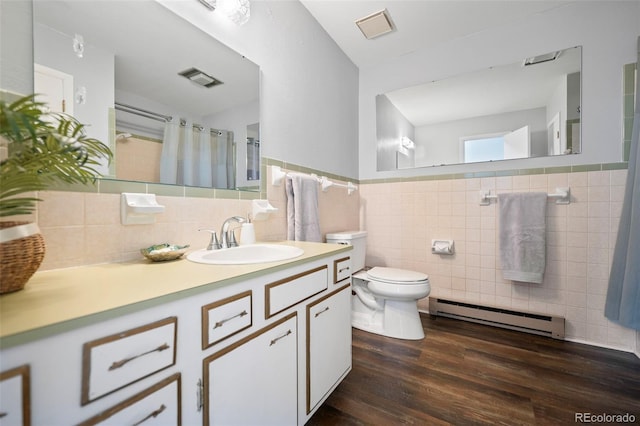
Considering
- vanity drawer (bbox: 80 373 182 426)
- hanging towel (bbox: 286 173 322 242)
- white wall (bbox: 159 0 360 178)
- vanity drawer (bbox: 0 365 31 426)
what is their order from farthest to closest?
hanging towel (bbox: 286 173 322 242) → white wall (bbox: 159 0 360 178) → vanity drawer (bbox: 80 373 182 426) → vanity drawer (bbox: 0 365 31 426)

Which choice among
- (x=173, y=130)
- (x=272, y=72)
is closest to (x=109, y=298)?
(x=173, y=130)

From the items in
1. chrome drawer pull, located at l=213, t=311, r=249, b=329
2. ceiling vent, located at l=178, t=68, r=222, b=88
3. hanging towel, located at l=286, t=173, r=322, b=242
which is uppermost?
ceiling vent, located at l=178, t=68, r=222, b=88

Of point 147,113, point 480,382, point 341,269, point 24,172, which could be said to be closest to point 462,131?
point 341,269

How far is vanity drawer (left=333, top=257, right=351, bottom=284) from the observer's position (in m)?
1.31

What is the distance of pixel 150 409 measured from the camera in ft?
1.95

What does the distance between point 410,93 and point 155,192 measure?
7.59ft

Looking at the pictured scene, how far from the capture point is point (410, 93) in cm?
249

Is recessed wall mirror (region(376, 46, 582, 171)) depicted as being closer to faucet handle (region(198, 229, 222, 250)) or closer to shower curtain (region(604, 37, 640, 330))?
shower curtain (region(604, 37, 640, 330))

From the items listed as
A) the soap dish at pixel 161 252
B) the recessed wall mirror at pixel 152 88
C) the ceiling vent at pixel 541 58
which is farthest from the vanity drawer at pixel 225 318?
the ceiling vent at pixel 541 58

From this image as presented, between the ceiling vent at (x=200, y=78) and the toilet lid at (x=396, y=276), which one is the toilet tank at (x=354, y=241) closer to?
the toilet lid at (x=396, y=276)

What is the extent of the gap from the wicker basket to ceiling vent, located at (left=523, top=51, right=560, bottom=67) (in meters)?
2.97

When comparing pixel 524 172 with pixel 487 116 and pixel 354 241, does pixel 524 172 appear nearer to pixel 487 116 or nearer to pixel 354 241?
pixel 487 116

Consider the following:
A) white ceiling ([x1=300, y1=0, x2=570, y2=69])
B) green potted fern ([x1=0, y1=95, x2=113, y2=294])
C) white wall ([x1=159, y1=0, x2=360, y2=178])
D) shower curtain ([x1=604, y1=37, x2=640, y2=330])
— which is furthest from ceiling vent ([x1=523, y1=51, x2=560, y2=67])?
green potted fern ([x1=0, y1=95, x2=113, y2=294])

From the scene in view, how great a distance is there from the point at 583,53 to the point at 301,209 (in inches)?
89.6
